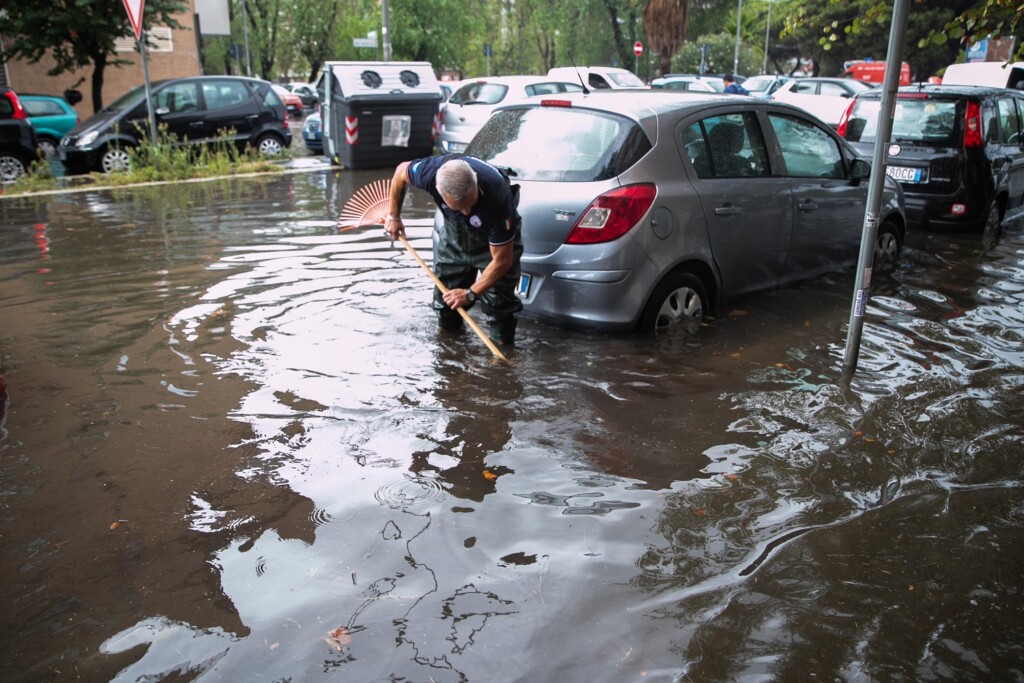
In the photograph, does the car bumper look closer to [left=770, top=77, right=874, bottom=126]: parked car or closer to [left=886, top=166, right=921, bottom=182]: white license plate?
[left=886, top=166, right=921, bottom=182]: white license plate

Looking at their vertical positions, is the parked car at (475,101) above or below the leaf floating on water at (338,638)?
above

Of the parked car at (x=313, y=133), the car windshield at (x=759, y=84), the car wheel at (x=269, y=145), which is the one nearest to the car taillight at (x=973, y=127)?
the car wheel at (x=269, y=145)

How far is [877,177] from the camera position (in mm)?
4926

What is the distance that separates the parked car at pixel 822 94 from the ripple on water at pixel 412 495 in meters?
20.3

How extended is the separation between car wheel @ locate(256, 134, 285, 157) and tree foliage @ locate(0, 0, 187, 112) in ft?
10.6

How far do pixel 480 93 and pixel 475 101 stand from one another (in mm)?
404

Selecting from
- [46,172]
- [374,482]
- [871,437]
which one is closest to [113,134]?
[46,172]

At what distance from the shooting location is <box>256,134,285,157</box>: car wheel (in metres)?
16.7

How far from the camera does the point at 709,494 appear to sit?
12.8 feet

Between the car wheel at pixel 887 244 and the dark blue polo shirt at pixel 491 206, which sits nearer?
the dark blue polo shirt at pixel 491 206

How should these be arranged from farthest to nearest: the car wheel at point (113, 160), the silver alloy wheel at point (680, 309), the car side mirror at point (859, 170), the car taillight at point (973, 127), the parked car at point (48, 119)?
the parked car at point (48, 119) < the car wheel at point (113, 160) < the car taillight at point (973, 127) < the car side mirror at point (859, 170) < the silver alloy wheel at point (680, 309)

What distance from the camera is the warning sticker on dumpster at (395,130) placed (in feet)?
51.9

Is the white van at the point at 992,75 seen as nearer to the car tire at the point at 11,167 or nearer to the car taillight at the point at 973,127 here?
the car taillight at the point at 973,127

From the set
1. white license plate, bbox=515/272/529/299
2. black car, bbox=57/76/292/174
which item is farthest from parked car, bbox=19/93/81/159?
white license plate, bbox=515/272/529/299
